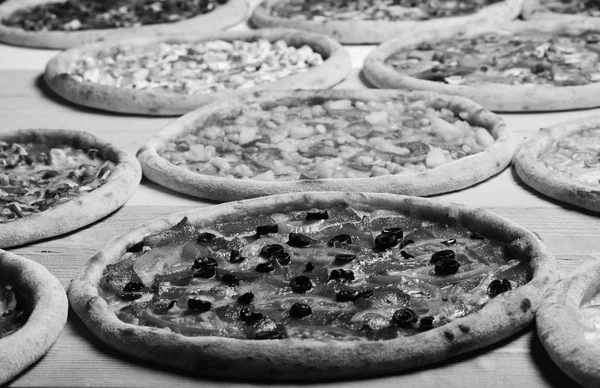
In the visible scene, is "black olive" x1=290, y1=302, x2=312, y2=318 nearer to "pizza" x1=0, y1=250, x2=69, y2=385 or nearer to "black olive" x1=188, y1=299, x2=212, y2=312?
"black olive" x1=188, y1=299, x2=212, y2=312

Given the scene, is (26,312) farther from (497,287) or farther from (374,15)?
(374,15)

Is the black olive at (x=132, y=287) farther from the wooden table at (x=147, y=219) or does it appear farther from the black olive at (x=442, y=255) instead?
the black olive at (x=442, y=255)

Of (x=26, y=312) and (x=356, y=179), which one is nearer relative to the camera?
(x=26, y=312)

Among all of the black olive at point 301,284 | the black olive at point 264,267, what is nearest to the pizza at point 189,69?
the black olive at point 264,267

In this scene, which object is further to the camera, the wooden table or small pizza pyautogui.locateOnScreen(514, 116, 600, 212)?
small pizza pyautogui.locateOnScreen(514, 116, 600, 212)

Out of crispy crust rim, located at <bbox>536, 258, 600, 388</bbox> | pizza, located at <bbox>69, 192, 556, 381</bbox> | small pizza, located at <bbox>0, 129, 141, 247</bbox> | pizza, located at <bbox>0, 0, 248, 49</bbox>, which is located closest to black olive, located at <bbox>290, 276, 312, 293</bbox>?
pizza, located at <bbox>69, 192, 556, 381</bbox>

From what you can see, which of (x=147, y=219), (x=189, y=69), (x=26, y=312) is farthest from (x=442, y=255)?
(x=189, y=69)
